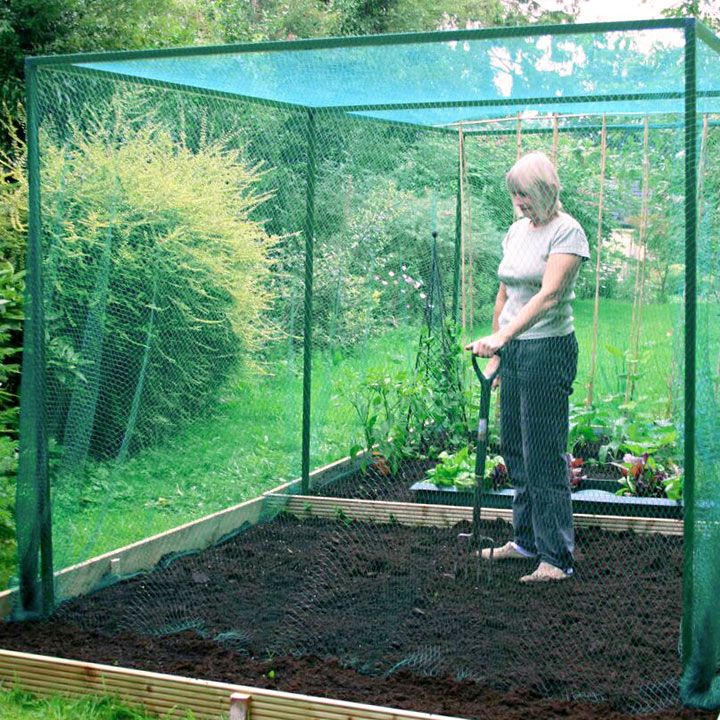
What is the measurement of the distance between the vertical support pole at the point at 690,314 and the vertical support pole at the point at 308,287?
2205mm

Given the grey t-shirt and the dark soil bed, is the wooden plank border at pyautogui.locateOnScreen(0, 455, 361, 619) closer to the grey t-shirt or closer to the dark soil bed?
the dark soil bed

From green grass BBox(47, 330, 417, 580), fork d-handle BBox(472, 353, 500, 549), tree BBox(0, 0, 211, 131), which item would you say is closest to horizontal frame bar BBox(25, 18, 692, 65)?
fork d-handle BBox(472, 353, 500, 549)

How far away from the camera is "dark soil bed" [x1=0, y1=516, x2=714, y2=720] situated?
3.09m

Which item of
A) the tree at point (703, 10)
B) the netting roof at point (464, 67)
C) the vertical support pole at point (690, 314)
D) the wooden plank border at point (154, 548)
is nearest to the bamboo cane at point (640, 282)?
the netting roof at point (464, 67)

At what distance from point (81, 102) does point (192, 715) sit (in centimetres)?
223

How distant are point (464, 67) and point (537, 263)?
2.65ft

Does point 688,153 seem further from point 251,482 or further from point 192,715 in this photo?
point 251,482

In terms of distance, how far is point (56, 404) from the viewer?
3854mm

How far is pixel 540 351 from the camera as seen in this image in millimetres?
3818

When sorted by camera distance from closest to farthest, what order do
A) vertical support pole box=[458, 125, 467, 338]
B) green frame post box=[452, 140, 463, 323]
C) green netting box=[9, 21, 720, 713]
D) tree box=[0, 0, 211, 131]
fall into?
1. green netting box=[9, 21, 720, 713]
2. vertical support pole box=[458, 125, 467, 338]
3. green frame post box=[452, 140, 463, 323]
4. tree box=[0, 0, 211, 131]

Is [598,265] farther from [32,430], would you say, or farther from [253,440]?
[32,430]

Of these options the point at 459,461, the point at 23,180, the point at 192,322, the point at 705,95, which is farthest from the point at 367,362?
Result: the point at 705,95

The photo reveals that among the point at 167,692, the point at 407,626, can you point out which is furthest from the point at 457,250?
the point at 167,692

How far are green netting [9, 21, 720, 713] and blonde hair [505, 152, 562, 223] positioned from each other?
10.3 inches
